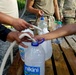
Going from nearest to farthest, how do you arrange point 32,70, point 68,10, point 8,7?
point 32,70, point 8,7, point 68,10

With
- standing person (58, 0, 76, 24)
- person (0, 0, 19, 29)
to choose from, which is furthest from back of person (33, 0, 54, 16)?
standing person (58, 0, 76, 24)

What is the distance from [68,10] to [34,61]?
3512mm

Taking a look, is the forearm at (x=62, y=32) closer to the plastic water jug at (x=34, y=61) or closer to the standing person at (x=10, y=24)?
the standing person at (x=10, y=24)

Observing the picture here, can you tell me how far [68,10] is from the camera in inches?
192

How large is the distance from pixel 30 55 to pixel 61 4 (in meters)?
3.07

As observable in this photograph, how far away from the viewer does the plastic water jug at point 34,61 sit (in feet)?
4.76

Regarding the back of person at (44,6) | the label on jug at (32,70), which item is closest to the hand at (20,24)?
the label on jug at (32,70)

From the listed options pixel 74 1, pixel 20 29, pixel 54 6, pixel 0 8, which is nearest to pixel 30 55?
pixel 20 29

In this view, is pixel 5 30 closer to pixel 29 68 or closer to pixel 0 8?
pixel 29 68

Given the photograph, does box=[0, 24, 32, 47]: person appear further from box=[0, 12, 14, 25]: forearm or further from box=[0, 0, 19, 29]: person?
box=[0, 0, 19, 29]: person

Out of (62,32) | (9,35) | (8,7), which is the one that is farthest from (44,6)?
(9,35)

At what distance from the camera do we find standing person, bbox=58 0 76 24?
4.42m

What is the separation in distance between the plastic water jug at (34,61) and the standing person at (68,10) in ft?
9.10

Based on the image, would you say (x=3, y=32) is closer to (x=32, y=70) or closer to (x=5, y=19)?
(x=5, y=19)
